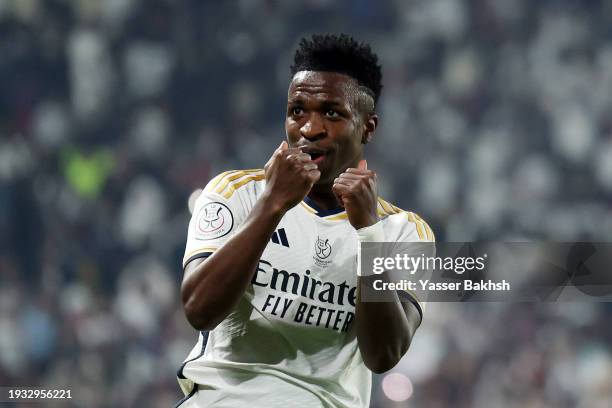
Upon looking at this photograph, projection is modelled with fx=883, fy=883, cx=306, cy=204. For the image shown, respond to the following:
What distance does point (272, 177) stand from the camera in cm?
260

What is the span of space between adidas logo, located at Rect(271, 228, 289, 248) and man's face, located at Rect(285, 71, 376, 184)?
9.0 inches

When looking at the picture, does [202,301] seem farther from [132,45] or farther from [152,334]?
[132,45]

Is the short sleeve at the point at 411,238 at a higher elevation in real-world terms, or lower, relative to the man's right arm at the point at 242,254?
higher

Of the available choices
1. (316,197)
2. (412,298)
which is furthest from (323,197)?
(412,298)

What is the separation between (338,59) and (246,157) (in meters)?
5.41

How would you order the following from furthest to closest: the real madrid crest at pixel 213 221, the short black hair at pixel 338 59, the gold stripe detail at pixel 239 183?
the short black hair at pixel 338 59 < the gold stripe detail at pixel 239 183 < the real madrid crest at pixel 213 221

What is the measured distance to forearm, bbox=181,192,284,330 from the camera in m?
2.50

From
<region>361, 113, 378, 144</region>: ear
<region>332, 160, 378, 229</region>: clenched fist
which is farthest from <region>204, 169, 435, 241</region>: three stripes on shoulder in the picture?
<region>332, 160, 378, 229</region>: clenched fist

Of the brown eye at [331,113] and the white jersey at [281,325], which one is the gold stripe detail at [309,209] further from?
the brown eye at [331,113]

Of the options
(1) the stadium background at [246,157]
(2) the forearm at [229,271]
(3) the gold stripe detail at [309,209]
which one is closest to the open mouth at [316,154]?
(3) the gold stripe detail at [309,209]

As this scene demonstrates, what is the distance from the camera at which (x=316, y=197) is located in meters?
3.07

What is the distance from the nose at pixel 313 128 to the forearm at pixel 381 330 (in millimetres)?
494

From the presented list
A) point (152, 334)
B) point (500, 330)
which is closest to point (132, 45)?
point (152, 334)

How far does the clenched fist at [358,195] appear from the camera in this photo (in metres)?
2.65
